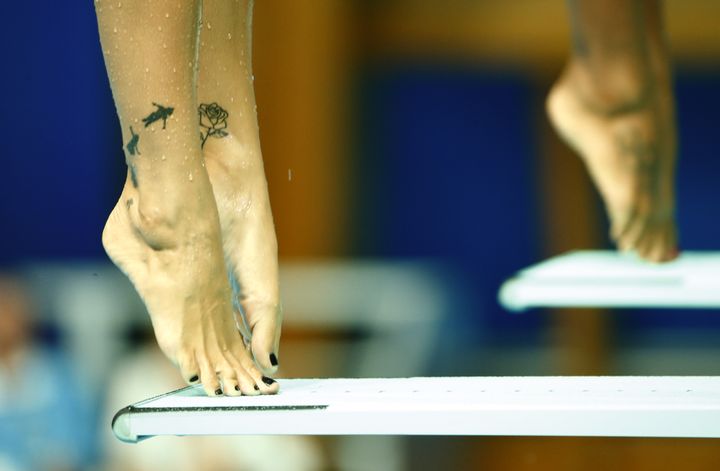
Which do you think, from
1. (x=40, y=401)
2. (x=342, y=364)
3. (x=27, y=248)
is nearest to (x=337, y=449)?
(x=342, y=364)

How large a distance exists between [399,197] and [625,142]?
525mm

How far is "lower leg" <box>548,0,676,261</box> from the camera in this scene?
1576 millimetres

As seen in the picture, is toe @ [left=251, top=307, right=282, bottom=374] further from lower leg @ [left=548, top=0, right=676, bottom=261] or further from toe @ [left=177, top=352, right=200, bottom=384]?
lower leg @ [left=548, top=0, right=676, bottom=261]

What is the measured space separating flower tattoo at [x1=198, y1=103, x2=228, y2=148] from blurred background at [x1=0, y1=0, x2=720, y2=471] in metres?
0.77

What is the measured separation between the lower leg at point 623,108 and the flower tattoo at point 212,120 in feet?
1.92

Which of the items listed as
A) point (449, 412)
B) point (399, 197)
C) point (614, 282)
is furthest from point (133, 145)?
point (399, 197)

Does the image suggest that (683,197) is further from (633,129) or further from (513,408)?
(513,408)

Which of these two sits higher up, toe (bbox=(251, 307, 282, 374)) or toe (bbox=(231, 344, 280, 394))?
toe (bbox=(251, 307, 282, 374))

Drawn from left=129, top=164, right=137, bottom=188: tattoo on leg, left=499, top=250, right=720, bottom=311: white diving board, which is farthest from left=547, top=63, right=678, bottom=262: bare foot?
left=129, top=164, right=137, bottom=188: tattoo on leg

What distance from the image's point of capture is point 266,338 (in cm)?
110

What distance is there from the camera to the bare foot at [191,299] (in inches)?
42.4

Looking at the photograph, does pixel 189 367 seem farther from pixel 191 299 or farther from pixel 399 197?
pixel 399 197

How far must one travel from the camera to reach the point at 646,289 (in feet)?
5.87

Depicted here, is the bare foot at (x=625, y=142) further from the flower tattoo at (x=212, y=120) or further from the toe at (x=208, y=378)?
the toe at (x=208, y=378)
